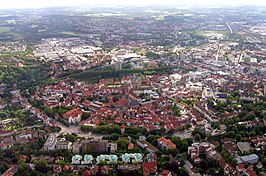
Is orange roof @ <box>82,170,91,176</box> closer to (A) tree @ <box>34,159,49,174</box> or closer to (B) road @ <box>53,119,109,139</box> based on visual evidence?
(A) tree @ <box>34,159,49,174</box>

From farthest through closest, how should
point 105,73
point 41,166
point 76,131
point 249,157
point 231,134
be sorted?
point 105,73 → point 76,131 → point 231,134 → point 249,157 → point 41,166

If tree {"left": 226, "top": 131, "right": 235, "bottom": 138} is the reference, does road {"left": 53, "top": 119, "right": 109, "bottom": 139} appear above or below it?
below

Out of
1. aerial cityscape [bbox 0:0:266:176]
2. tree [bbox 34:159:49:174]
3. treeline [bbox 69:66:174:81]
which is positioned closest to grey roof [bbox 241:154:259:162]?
aerial cityscape [bbox 0:0:266:176]

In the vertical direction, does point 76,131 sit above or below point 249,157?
below

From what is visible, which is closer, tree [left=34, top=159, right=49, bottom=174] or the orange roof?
the orange roof

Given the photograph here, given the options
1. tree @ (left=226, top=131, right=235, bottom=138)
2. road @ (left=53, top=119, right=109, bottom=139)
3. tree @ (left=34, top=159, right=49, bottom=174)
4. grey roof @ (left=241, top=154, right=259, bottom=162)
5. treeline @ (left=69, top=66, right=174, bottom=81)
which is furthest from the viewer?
treeline @ (left=69, top=66, right=174, bottom=81)

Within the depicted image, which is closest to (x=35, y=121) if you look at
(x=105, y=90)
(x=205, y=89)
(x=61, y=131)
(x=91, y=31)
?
(x=61, y=131)

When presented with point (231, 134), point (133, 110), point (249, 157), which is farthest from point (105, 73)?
point (249, 157)

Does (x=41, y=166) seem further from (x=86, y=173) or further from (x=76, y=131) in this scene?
(x=76, y=131)

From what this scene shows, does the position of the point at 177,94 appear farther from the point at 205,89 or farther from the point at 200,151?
the point at 200,151
